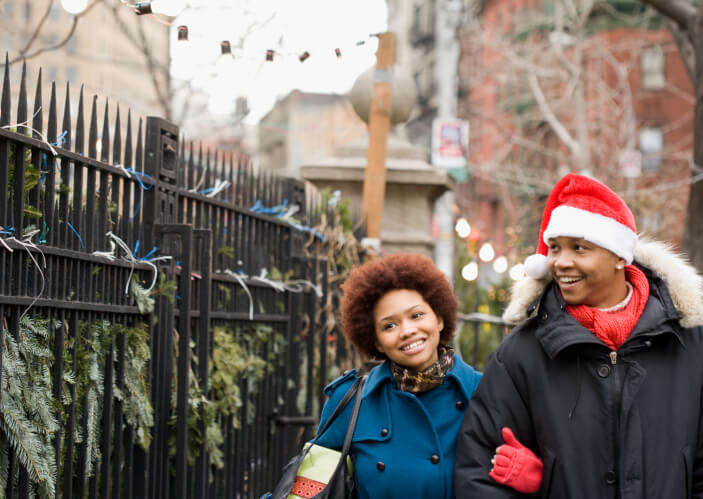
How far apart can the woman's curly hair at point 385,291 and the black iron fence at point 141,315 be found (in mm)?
837

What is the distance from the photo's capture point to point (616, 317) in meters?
3.19

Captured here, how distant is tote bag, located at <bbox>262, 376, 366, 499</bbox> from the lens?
3.32 meters

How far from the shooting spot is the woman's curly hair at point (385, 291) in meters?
3.58

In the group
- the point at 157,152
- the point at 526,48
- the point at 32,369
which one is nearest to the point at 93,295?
the point at 32,369

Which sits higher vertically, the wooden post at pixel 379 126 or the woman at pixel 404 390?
the wooden post at pixel 379 126

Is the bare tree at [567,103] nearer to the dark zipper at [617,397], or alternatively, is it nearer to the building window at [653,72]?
the building window at [653,72]

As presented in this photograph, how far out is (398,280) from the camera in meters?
3.57

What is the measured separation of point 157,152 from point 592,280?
1.92m

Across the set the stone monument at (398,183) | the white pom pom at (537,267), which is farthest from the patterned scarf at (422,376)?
the stone monument at (398,183)

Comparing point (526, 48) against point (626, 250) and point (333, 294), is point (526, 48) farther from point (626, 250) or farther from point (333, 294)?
point (626, 250)

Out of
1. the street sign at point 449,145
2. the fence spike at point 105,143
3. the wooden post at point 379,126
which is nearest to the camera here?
the fence spike at point 105,143

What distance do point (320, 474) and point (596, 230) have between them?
1247 mm

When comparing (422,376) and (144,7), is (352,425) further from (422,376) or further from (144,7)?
(144,7)

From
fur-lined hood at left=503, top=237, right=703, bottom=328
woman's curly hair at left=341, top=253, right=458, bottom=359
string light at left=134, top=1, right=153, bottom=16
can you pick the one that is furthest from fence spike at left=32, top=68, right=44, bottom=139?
fur-lined hood at left=503, top=237, right=703, bottom=328
